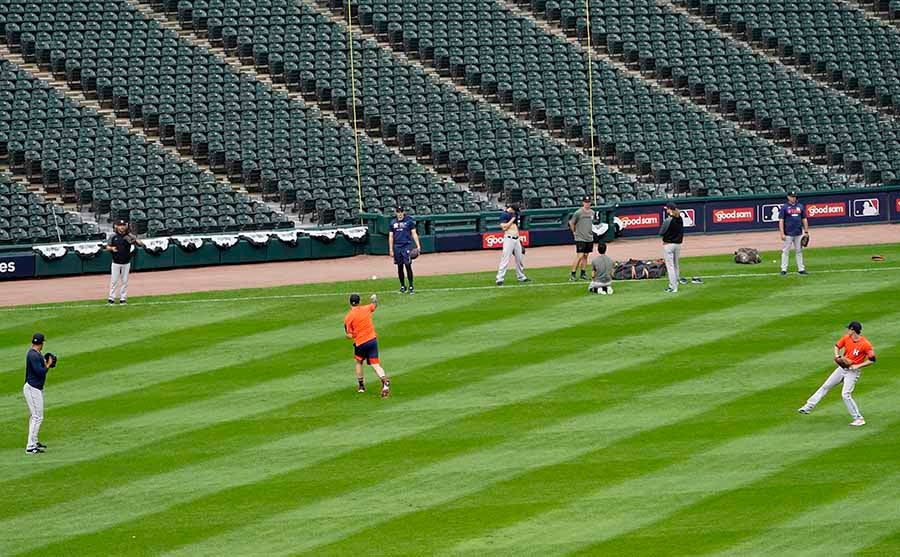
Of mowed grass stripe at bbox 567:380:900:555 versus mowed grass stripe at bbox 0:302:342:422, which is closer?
mowed grass stripe at bbox 567:380:900:555

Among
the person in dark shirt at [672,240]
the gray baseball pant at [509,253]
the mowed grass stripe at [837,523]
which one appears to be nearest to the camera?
the mowed grass stripe at [837,523]

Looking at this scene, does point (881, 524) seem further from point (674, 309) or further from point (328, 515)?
point (674, 309)

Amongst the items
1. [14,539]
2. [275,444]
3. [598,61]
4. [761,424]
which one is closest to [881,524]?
[761,424]

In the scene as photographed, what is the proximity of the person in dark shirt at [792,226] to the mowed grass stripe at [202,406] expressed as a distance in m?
8.66

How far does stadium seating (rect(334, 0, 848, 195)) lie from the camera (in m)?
48.1

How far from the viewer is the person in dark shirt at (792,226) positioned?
34.3m

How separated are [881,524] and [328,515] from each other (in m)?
7.31

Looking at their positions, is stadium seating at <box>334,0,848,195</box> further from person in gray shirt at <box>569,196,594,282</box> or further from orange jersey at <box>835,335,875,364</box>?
orange jersey at <box>835,335,875,364</box>

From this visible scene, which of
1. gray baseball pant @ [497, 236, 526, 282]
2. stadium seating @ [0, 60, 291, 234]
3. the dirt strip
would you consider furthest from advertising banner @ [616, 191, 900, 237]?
stadium seating @ [0, 60, 291, 234]

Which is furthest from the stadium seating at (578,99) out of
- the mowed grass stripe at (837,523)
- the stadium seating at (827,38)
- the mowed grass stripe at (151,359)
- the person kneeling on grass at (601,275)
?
the mowed grass stripe at (837,523)

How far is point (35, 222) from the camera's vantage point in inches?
1650

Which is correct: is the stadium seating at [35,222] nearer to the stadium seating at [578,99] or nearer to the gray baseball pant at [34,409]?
the stadium seating at [578,99]

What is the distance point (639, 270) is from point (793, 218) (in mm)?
3747

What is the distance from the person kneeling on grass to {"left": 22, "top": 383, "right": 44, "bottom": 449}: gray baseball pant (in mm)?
14018
